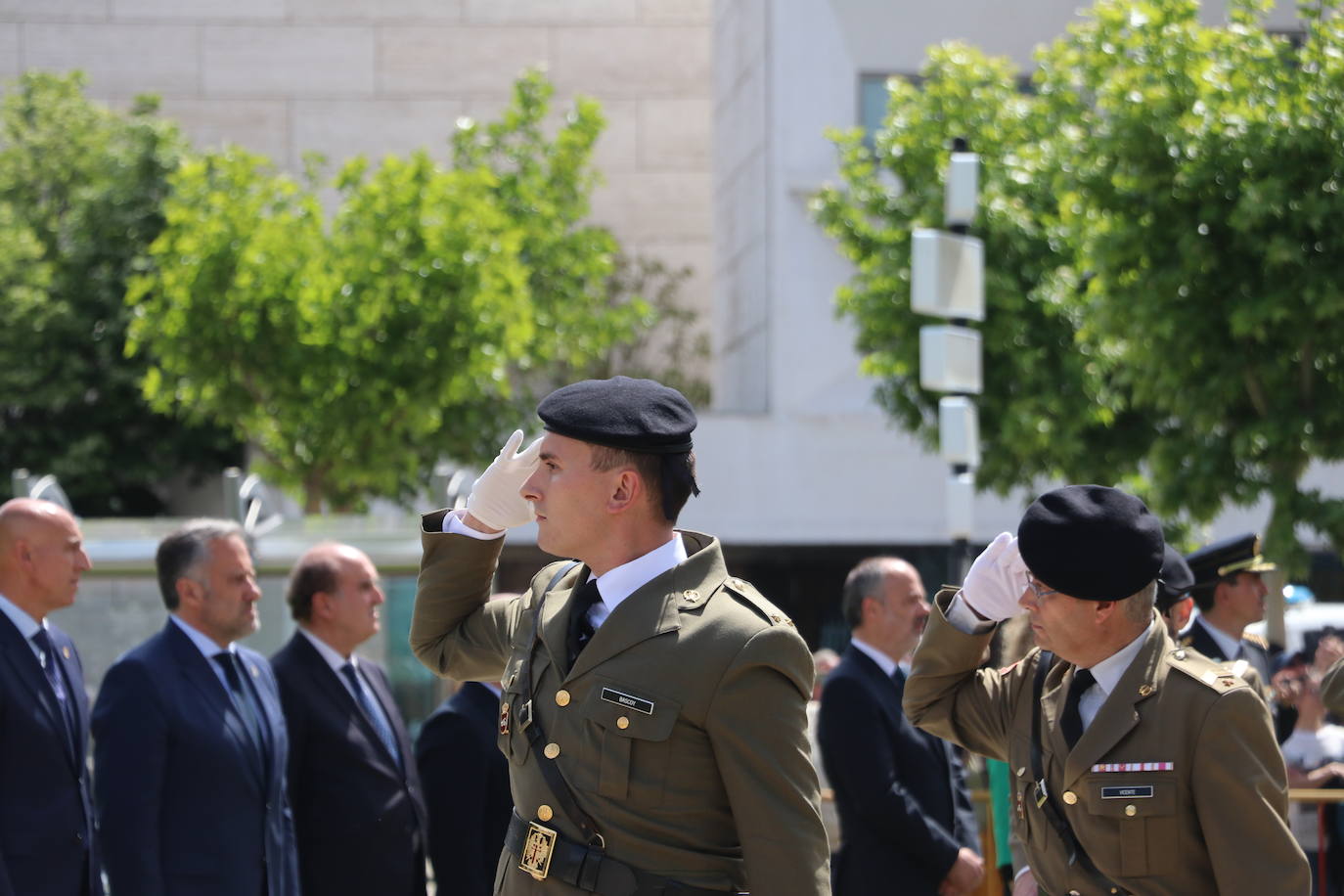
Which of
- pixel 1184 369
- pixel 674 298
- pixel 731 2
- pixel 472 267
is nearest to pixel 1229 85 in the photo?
pixel 1184 369

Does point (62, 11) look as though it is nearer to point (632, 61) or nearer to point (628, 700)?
point (632, 61)

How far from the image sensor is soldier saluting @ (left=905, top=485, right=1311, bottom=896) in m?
3.32

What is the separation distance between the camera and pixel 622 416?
3248mm

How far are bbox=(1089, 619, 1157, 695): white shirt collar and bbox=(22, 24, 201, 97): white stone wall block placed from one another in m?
27.4

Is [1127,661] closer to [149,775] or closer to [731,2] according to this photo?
[149,775]

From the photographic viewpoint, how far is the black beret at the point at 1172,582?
531cm

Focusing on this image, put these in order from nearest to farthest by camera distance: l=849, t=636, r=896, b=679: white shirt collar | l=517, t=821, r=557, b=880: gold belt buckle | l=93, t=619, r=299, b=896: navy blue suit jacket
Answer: l=517, t=821, r=557, b=880: gold belt buckle
l=93, t=619, r=299, b=896: navy blue suit jacket
l=849, t=636, r=896, b=679: white shirt collar

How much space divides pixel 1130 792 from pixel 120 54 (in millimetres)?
28189

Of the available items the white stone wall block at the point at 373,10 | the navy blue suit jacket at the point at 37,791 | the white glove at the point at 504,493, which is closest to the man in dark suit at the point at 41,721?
the navy blue suit jacket at the point at 37,791

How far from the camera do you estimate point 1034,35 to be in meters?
23.3

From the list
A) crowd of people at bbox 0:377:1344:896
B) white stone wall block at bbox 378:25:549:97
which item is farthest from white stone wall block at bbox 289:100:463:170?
crowd of people at bbox 0:377:1344:896

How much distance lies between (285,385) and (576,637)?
1400cm

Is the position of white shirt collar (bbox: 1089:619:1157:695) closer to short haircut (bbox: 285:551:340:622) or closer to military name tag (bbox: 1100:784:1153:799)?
military name tag (bbox: 1100:784:1153:799)

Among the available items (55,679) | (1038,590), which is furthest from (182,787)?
(1038,590)
